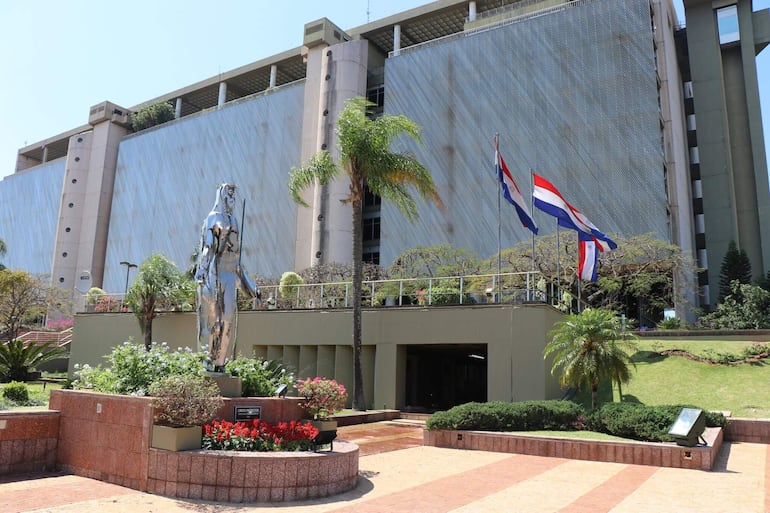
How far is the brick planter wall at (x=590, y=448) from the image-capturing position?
11.8 metres

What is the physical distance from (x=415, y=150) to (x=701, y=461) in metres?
39.3

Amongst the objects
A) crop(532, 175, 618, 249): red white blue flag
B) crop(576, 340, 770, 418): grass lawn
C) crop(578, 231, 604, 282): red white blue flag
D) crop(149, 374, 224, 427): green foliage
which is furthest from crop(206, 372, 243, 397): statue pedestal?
crop(578, 231, 604, 282): red white blue flag

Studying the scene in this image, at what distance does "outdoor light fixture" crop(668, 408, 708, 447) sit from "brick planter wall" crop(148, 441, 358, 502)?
7307 millimetres

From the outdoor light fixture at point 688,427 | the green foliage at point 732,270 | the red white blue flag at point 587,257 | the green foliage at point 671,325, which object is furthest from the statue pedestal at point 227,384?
the green foliage at point 732,270

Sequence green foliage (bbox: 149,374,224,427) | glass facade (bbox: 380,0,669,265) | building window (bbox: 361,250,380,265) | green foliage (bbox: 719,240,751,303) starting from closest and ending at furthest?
green foliage (bbox: 149,374,224,427) < glass facade (bbox: 380,0,669,265) < green foliage (bbox: 719,240,751,303) < building window (bbox: 361,250,380,265)

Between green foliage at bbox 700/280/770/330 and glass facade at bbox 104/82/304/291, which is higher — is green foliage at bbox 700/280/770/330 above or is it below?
below

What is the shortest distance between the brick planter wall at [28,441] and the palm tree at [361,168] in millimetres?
12294

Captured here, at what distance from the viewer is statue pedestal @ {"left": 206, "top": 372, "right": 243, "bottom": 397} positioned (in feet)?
38.2

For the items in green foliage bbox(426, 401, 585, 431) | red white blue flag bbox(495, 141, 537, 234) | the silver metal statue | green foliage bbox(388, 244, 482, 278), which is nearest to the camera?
the silver metal statue

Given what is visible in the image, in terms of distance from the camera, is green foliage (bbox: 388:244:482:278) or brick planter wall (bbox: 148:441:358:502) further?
green foliage (bbox: 388:244:482:278)

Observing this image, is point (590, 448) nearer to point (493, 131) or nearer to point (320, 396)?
point (320, 396)

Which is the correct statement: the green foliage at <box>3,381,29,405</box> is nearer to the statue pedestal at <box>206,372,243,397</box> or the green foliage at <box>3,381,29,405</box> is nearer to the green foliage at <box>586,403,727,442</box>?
the statue pedestal at <box>206,372,243,397</box>

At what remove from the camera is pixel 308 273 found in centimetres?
4250

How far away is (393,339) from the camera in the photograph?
22859 mm
